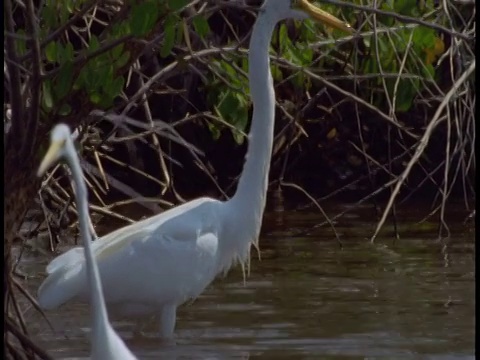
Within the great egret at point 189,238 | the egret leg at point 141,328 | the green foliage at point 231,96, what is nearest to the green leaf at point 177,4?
the green foliage at point 231,96

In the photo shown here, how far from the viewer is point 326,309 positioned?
23.7 feet

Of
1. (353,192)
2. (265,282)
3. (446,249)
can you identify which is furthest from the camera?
(353,192)

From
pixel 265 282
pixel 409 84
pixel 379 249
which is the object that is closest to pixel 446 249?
pixel 379 249

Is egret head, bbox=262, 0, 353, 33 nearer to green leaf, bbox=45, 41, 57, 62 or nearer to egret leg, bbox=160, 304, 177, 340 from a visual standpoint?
egret leg, bbox=160, 304, 177, 340

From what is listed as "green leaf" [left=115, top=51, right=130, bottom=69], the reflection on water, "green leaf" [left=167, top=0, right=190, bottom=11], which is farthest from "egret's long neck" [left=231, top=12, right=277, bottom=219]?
"green leaf" [left=167, top=0, right=190, bottom=11]

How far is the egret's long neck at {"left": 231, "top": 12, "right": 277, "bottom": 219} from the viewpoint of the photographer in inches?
247

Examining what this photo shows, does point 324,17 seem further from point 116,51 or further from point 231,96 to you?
point 116,51

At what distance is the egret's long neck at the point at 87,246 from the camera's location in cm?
379

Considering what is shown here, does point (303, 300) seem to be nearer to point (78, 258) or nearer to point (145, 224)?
point (145, 224)

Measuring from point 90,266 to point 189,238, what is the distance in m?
2.45

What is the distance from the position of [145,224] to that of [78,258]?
1.77 ft

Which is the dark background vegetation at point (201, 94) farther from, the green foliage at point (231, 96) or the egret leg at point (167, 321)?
the egret leg at point (167, 321)

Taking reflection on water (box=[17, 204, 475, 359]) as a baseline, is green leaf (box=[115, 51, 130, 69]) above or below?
above

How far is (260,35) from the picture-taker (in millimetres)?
6273
